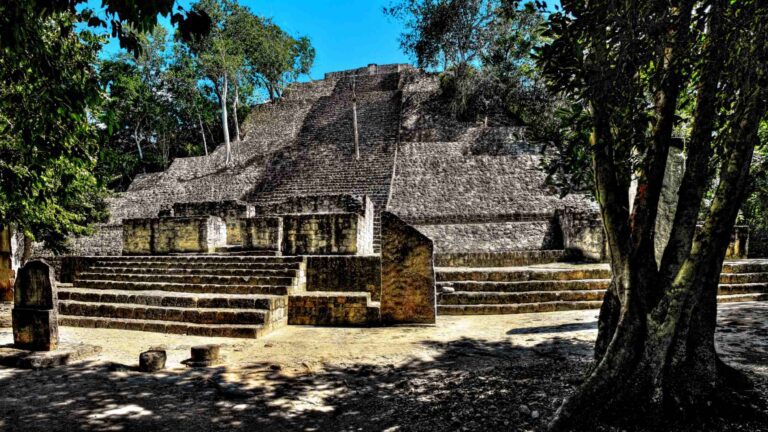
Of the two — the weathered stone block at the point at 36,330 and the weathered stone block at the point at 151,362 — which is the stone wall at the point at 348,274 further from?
the weathered stone block at the point at 36,330

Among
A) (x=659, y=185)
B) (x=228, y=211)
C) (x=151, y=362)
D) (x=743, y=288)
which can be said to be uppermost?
(x=228, y=211)

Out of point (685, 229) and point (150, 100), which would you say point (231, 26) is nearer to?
point (150, 100)

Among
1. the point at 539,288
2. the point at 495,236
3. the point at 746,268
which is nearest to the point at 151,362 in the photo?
the point at 539,288

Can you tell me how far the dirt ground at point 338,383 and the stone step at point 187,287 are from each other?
5.45 feet

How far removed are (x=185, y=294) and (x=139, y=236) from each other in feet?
15.4

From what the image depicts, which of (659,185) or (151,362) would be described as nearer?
(659,185)

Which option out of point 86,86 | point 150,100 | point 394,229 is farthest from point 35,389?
point 150,100

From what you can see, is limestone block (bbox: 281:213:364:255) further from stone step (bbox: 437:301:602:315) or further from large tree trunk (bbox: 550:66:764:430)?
large tree trunk (bbox: 550:66:764:430)

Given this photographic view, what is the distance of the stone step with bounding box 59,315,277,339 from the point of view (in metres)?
6.43

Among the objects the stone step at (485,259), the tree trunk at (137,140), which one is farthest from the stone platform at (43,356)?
the tree trunk at (137,140)

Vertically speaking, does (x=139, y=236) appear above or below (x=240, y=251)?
above

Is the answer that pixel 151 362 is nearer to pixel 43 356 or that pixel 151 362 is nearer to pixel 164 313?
pixel 43 356

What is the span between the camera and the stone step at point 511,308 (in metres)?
8.07

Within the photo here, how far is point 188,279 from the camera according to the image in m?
8.88
